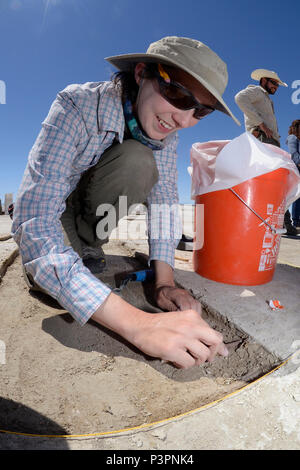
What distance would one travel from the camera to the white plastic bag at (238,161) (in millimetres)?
1395

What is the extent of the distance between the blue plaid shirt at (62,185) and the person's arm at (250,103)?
2.28 m

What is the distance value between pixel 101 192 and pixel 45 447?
1.11m

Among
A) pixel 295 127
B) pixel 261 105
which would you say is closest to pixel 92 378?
pixel 261 105

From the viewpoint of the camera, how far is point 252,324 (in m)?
1.11

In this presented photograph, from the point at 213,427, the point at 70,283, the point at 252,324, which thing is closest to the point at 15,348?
the point at 70,283

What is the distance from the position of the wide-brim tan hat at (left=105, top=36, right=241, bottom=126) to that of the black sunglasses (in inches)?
1.9

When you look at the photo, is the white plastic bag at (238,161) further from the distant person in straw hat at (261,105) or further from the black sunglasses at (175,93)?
the distant person in straw hat at (261,105)

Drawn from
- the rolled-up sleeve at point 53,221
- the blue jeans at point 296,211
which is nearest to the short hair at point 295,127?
the blue jeans at point 296,211

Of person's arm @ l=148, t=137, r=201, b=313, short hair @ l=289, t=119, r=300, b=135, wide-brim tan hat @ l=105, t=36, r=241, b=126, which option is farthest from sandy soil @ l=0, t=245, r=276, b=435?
short hair @ l=289, t=119, r=300, b=135

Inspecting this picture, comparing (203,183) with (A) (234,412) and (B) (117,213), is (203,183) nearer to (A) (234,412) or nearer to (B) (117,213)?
(B) (117,213)

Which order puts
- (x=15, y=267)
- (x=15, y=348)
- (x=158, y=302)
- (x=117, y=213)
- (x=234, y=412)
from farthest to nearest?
(x=15, y=267) → (x=117, y=213) → (x=158, y=302) → (x=15, y=348) → (x=234, y=412)

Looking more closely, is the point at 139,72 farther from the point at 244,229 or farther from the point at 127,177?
the point at 244,229

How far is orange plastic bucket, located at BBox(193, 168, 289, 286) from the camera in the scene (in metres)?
1.45

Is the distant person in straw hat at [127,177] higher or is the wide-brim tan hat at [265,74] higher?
the wide-brim tan hat at [265,74]
